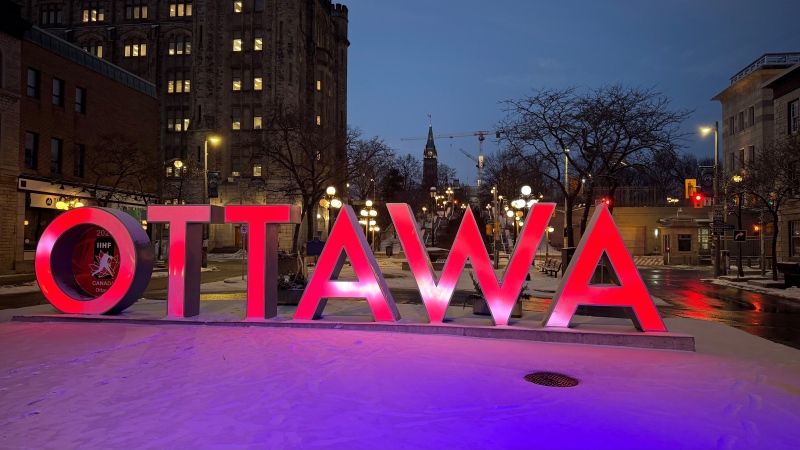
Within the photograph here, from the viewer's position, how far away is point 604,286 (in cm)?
1020

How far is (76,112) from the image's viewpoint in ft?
115

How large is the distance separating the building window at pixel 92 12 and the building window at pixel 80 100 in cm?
4026

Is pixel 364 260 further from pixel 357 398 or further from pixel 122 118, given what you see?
pixel 122 118

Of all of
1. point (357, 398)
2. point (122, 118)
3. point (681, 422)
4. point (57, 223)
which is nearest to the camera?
point (681, 422)

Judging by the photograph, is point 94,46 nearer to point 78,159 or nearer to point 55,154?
point 78,159

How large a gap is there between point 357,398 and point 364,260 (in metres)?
4.87

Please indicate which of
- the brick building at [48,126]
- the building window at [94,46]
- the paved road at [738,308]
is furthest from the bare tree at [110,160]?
the building window at [94,46]

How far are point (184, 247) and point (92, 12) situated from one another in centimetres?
7237

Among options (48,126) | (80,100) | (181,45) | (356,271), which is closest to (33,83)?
(48,126)

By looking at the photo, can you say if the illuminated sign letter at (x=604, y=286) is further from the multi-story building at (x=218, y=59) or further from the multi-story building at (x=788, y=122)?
the multi-story building at (x=218, y=59)

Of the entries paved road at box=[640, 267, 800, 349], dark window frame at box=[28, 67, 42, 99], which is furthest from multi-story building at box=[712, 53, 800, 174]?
dark window frame at box=[28, 67, 42, 99]

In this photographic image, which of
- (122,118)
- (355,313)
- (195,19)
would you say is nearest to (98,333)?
(355,313)

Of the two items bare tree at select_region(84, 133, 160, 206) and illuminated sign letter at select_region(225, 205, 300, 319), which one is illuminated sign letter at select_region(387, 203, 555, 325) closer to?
illuminated sign letter at select_region(225, 205, 300, 319)

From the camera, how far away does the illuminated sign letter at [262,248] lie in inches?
460
